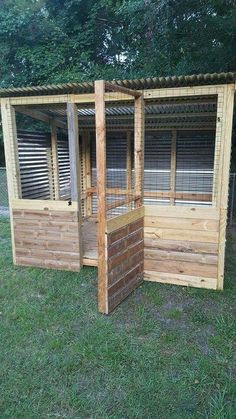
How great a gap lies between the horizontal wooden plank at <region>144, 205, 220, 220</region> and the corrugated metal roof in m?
1.32

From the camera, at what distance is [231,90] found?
10.0 feet

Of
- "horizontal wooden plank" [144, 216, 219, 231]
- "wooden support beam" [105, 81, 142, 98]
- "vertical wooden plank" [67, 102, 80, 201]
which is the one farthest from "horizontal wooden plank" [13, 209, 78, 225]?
"wooden support beam" [105, 81, 142, 98]

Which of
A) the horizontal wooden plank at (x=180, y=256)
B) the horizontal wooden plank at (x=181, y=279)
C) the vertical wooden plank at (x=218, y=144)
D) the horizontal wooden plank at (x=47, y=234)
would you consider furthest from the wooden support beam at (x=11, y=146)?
the vertical wooden plank at (x=218, y=144)

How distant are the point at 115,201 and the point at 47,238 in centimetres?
101

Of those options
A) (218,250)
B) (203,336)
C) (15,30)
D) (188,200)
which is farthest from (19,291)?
(15,30)

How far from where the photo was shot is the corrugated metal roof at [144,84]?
3.00 meters

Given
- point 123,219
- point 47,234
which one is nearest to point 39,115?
point 47,234

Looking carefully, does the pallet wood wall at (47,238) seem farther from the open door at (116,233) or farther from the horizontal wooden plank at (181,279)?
the horizontal wooden plank at (181,279)

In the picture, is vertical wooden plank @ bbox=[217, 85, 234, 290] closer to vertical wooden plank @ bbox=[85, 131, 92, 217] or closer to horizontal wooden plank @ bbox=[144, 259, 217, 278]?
horizontal wooden plank @ bbox=[144, 259, 217, 278]

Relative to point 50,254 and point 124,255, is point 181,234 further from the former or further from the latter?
point 50,254

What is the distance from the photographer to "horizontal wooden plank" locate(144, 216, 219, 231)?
132 inches

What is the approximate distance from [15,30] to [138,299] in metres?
8.35

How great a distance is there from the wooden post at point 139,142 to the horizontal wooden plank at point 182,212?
17 cm

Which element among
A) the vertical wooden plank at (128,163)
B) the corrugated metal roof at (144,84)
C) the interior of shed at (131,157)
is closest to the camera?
the corrugated metal roof at (144,84)
